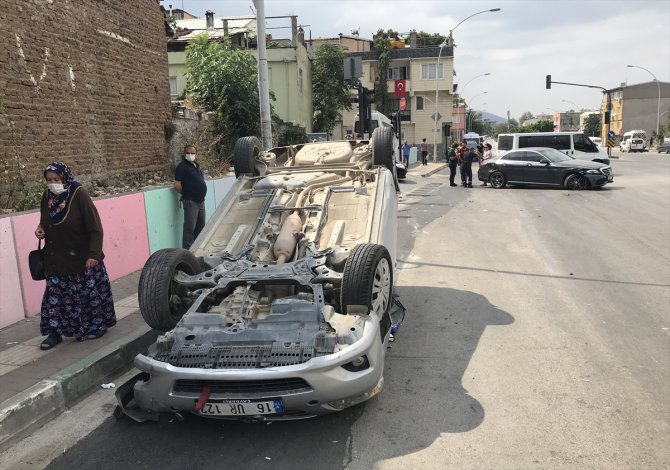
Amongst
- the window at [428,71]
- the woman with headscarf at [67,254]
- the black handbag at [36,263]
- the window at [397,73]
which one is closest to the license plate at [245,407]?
the woman with headscarf at [67,254]

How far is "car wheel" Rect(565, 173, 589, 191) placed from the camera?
60.3 feet

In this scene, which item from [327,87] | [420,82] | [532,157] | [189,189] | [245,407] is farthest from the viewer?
[420,82]

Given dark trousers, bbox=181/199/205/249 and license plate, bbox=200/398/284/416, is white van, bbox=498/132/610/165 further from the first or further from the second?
license plate, bbox=200/398/284/416

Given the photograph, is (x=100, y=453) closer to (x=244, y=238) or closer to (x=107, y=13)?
(x=244, y=238)

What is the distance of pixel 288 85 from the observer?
105ft

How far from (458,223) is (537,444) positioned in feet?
31.4

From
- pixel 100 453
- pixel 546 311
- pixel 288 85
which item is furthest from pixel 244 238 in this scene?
pixel 288 85

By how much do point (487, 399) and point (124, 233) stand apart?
5568 millimetres

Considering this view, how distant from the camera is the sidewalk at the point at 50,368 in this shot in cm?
400

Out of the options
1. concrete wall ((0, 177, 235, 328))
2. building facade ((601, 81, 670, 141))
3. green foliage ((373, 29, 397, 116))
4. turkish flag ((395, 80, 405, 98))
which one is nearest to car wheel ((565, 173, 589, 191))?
turkish flag ((395, 80, 405, 98))

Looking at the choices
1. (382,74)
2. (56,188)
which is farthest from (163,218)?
(382,74)

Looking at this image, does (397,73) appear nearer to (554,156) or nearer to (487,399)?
(554,156)

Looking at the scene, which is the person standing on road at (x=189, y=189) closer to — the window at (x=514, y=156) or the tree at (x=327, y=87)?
the window at (x=514, y=156)

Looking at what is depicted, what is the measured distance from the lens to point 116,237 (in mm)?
7551
